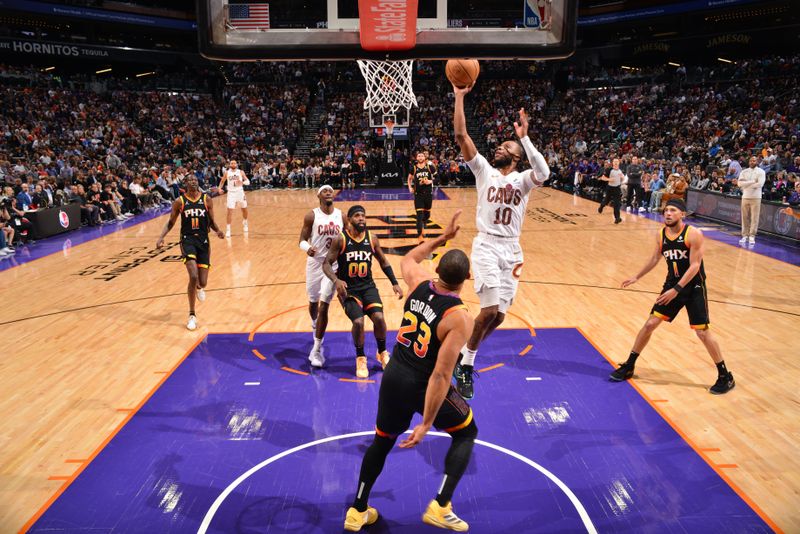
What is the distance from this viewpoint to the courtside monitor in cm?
474

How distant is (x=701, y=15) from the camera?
1188 inches

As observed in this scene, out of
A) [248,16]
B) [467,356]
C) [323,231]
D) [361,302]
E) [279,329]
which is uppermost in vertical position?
[248,16]

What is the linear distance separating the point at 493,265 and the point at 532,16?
2156 mm

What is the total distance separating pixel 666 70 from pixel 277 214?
23.9 m

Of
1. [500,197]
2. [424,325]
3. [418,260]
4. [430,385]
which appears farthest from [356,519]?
[500,197]

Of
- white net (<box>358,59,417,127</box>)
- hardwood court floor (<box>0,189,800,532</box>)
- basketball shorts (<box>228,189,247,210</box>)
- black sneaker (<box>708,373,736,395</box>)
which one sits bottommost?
hardwood court floor (<box>0,189,800,532</box>)

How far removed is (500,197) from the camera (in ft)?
16.1

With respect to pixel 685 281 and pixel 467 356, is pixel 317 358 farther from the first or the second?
pixel 685 281

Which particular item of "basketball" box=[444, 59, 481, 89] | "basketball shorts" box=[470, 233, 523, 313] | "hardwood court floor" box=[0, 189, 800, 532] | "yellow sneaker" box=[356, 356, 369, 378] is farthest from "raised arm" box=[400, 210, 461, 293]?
"hardwood court floor" box=[0, 189, 800, 532]

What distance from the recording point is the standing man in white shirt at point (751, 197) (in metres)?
12.1

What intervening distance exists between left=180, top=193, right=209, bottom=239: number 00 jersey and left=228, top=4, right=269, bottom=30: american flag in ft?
10.8

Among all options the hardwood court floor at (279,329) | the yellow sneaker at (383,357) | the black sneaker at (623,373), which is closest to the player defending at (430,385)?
the hardwood court floor at (279,329)

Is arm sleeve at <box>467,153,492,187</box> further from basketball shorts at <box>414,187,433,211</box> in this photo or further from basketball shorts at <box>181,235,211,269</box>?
basketball shorts at <box>414,187,433,211</box>

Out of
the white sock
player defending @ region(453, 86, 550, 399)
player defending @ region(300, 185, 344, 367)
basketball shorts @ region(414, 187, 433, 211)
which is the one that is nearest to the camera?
player defending @ region(453, 86, 550, 399)
